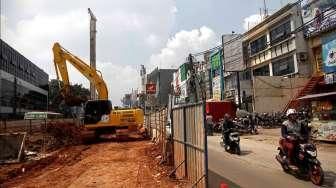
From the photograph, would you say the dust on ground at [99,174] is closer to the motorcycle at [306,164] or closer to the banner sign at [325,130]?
the motorcycle at [306,164]

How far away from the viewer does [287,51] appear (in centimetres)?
3888

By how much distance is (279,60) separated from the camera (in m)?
41.1

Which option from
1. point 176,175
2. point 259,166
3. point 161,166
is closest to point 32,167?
point 161,166

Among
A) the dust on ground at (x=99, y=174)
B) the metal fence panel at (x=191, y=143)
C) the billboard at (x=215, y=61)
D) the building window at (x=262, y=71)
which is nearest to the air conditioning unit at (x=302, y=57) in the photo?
the building window at (x=262, y=71)

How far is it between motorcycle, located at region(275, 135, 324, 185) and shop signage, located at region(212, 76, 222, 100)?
131 ft

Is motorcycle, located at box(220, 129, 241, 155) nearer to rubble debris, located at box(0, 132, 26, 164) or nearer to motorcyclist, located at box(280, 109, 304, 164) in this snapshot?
motorcyclist, located at box(280, 109, 304, 164)

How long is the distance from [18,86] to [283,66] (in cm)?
5401

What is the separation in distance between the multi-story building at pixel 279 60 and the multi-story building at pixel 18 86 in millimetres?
38029

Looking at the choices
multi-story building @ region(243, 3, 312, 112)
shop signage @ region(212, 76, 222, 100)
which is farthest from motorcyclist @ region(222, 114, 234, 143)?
shop signage @ region(212, 76, 222, 100)

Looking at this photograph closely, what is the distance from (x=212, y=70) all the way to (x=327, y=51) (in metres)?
27.0

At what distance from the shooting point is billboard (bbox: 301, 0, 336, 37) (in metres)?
31.1

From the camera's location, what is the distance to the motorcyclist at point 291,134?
470 inches

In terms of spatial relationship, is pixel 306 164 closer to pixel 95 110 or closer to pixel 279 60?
pixel 95 110

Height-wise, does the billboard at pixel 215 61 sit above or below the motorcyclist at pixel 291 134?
above
